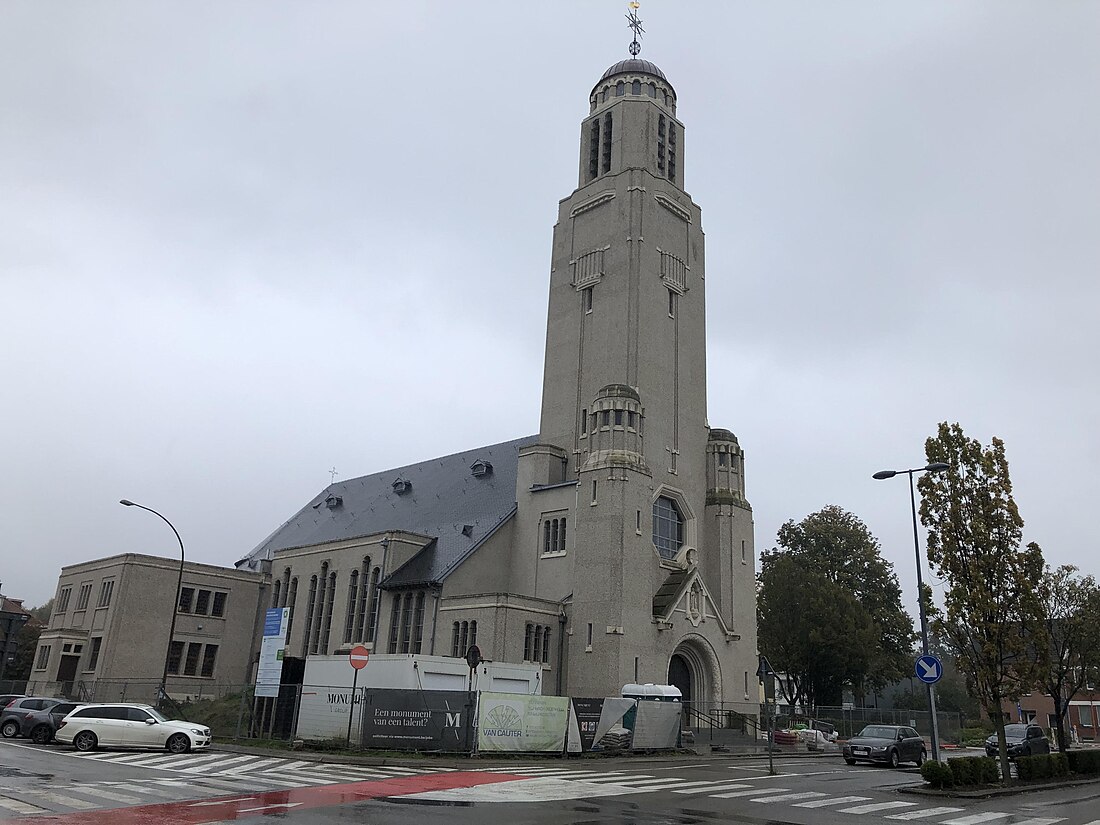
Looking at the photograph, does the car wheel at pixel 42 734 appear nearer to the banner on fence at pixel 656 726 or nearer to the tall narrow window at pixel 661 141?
the banner on fence at pixel 656 726

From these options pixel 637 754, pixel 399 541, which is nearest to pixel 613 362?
pixel 399 541

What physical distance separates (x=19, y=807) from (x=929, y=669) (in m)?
19.2

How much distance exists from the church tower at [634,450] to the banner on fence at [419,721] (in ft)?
39.9

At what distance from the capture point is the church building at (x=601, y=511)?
3916 cm

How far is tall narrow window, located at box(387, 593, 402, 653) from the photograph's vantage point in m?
43.2

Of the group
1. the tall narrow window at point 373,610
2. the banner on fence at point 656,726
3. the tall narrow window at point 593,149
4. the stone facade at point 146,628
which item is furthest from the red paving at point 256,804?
the tall narrow window at point 593,149

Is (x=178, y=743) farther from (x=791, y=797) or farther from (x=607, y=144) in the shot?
(x=607, y=144)

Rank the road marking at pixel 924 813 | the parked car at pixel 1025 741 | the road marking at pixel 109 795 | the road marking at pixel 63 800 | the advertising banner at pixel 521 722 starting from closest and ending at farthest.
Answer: the road marking at pixel 63 800 < the road marking at pixel 109 795 < the road marking at pixel 924 813 < the advertising banner at pixel 521 722 < the parked car at pixel 1025 741

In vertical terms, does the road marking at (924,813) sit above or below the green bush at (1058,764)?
below

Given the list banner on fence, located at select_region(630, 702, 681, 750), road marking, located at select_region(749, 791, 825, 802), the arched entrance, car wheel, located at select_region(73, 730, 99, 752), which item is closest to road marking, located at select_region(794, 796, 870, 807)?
road marking, located at select_region(749, 791, 825, 802)

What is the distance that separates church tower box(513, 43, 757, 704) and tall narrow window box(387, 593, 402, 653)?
6.04 metres

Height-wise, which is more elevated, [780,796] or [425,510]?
Answer: [425,510]

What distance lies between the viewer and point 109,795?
1539cm

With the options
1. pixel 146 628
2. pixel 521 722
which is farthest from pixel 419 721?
pixel 146 628
